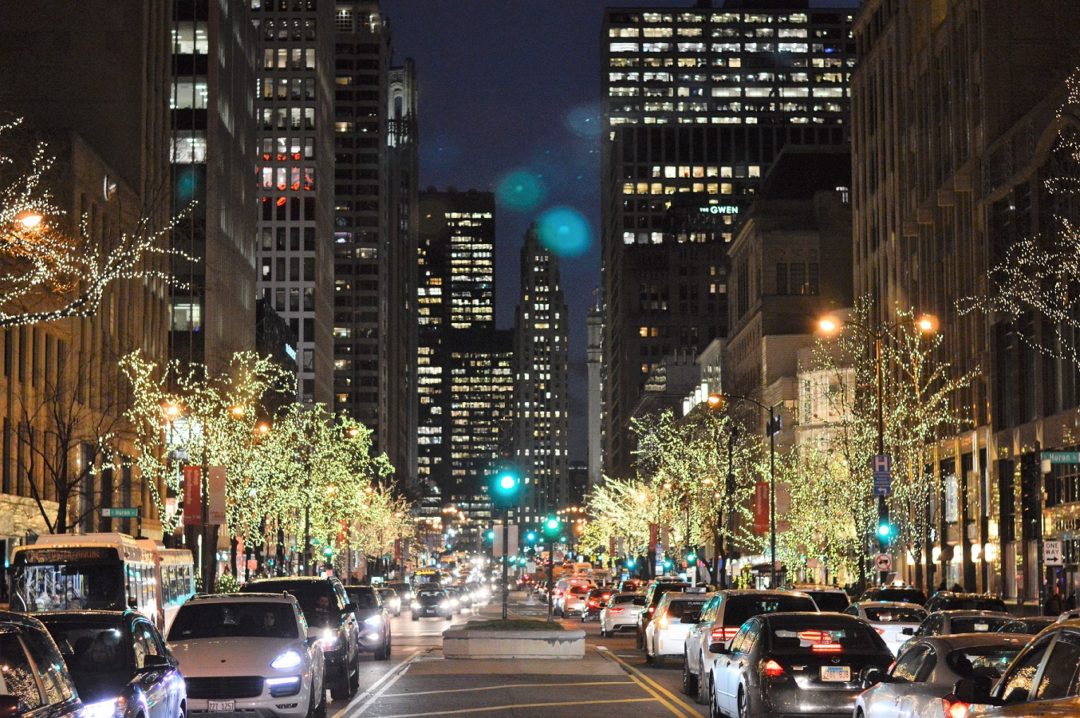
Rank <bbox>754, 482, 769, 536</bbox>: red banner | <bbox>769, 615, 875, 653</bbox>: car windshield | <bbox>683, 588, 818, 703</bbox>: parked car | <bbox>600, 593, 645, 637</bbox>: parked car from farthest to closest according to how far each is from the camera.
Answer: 1. <bbox>754, 482, 769, 536</bbox>: red banner
2. <bbox>600, 593, 645, 637</bbox>: parked car
3. <bbox>683, 588, 818, 703</bbox>: parked car
4. <bbox>769, 615, 875, 653</bbox>: car windshield

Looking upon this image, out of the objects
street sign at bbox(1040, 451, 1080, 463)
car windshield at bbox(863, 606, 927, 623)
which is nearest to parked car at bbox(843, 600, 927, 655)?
car windshield at bbox(863, 606, 927, 623)

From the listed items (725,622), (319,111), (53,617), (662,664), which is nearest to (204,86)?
(319,111)

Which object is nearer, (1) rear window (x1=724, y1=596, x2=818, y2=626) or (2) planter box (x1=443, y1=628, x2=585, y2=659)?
(1) rear window (x1=724, y1=596, x2=818, y2=626)

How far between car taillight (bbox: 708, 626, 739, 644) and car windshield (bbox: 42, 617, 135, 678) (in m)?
12.5

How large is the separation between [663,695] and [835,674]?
7919 millimetres

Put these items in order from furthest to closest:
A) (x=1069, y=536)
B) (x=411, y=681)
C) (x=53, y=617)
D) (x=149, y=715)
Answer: (x=1069, y=536)
(x=411, y=681)
(x=53, y=617)
(x=149, y=715)

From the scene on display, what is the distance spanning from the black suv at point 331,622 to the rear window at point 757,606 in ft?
20.3

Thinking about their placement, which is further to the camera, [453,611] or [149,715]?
[453,611]

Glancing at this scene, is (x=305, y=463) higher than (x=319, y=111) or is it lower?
lower

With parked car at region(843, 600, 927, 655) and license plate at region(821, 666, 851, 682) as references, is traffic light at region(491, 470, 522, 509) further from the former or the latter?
license plate at region(821, 666, 851, 682)

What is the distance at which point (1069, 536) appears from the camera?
57188mm

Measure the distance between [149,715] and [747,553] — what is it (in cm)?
11639

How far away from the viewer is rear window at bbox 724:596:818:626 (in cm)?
2550

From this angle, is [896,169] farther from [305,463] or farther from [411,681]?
[411,681]
